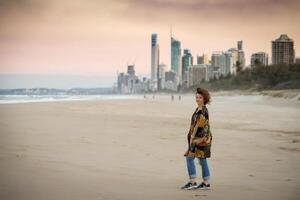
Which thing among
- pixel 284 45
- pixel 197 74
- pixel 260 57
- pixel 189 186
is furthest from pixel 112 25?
pixel 197 74

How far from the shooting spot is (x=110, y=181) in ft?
8.67

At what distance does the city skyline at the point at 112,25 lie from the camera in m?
2.95

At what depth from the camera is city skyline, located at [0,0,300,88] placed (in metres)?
2.95

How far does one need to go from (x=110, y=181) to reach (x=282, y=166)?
4.73 feet

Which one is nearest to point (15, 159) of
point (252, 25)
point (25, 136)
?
point (25, 136)

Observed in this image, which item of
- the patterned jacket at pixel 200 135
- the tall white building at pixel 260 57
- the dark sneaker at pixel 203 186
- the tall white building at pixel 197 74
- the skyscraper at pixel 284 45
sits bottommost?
the dark sneaker at pixel 203 186

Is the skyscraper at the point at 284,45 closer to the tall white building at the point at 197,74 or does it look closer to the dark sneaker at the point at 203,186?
the dark sneaker at the point at 203,186

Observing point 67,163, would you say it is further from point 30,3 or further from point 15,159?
point 30,3

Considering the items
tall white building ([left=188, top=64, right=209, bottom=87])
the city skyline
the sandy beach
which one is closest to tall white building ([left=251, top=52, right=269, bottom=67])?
the sandy beach

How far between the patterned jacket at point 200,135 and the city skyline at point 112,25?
3.84ft

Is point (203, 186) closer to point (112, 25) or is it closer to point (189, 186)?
point (189, 186)

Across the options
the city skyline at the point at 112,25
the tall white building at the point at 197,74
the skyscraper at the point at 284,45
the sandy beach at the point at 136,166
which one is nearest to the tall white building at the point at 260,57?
the skyscraper at the point at 284,45

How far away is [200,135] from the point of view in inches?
97.7

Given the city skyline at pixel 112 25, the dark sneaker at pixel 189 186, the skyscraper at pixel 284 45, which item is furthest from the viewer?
the skyscraper at pixel 284 45
